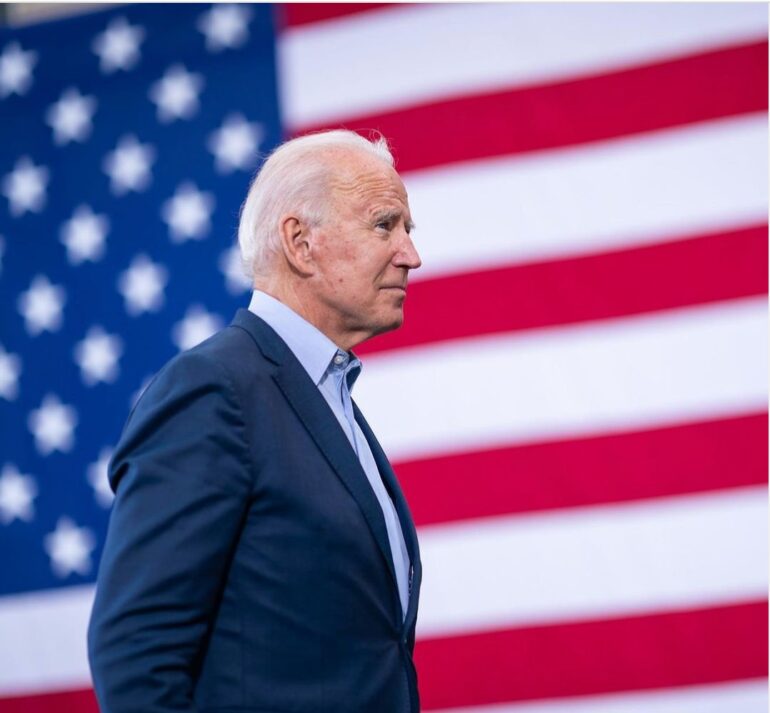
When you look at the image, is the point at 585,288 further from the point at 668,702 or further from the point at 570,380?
the point at 668,702

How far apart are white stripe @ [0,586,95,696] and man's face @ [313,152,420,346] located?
1.67 meters

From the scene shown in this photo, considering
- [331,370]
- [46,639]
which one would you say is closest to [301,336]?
[331,370]

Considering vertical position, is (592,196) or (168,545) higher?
(592,196)

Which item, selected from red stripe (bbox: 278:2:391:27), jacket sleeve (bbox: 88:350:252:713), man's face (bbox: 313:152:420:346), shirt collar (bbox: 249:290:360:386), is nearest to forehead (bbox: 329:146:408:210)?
man's face (bbox: 313:152:420:346)

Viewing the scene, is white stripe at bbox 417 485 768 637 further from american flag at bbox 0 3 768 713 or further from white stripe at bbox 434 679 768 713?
white stripe at bbox 434 679 768 713

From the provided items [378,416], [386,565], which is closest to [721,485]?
[378,416]

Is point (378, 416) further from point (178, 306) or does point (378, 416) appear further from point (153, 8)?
point (153, 8)

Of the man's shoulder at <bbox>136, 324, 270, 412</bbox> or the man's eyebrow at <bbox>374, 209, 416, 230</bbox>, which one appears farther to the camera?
the man's eyebrow at <bbox>374, 209, 416, 230</bbox>

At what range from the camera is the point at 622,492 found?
2.42m

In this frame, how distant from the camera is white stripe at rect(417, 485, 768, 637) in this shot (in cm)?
237

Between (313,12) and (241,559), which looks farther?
(313,12)

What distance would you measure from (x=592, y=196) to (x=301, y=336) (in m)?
1.41

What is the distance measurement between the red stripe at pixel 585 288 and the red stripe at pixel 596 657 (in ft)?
2.30

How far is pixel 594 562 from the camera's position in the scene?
7.95ft
